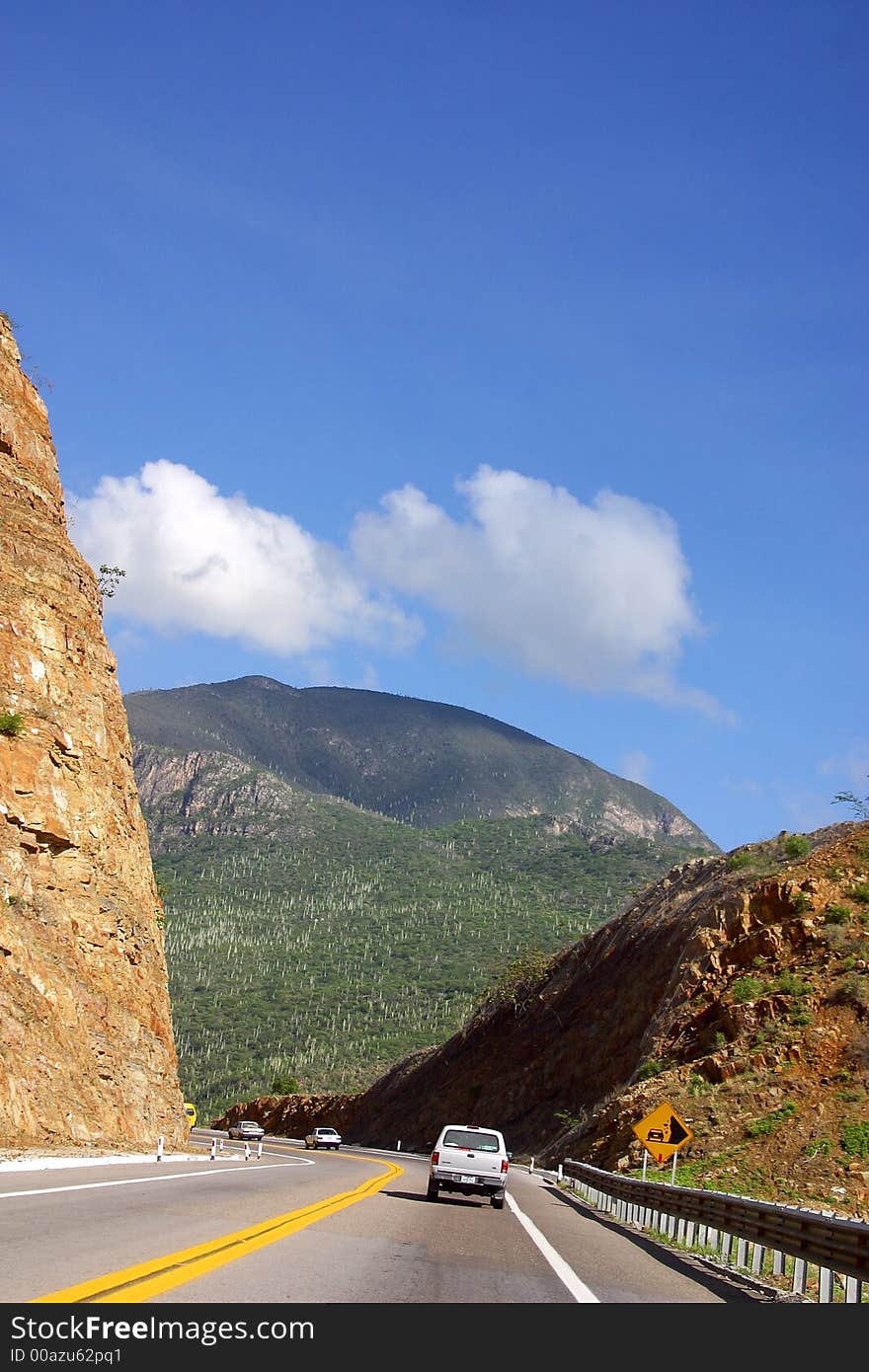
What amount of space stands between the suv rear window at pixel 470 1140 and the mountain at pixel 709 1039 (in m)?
9.08

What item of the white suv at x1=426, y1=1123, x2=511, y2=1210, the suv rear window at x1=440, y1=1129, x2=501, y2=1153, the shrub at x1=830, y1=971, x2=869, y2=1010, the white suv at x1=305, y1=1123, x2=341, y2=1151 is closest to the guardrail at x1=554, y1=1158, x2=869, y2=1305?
the white suv at x1=426, y1=1123, x2=511, y2=1210

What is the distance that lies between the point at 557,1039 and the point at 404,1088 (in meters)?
16.7

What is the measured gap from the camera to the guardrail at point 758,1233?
11477mm

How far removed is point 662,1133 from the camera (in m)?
24.7

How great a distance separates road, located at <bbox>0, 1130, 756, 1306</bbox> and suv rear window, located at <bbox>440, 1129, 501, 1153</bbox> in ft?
3.77

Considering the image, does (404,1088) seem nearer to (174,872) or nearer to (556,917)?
(556,917)

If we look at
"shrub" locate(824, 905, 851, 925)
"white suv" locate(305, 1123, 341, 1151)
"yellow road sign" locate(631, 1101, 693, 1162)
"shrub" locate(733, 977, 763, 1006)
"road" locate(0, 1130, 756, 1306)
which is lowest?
"white suv" locate(305, 1123, 341, 1151)

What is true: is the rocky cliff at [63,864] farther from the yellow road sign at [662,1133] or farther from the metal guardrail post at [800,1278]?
the metal guardrail post at [800,1278]

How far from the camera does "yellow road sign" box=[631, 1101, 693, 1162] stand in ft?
80.5

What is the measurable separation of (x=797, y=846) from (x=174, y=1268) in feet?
155

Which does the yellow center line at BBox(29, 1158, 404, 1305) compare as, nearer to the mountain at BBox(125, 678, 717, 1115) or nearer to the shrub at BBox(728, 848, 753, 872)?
the shrub at BBox(728, 848, 753, 872)
